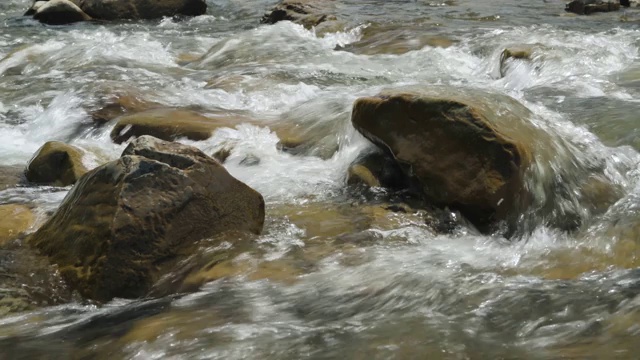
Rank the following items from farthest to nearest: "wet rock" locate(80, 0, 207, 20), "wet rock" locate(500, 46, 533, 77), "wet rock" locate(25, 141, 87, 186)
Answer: "wet rock" locate(80, 0, 207, 20)
"wet rock" locate(500, 46, 533, 77)
"wet rock" locate(25, 141, 87, 186)

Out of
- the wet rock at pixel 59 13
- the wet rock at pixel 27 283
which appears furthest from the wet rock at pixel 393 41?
the wet rock at pixel 27 283

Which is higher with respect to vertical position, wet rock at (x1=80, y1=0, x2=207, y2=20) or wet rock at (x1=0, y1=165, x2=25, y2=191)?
wet rock at (x1=80, y1=0, x2=207, y2=20)

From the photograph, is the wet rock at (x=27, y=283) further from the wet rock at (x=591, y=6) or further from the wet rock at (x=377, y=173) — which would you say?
the wet rock at (x=591, y=6)

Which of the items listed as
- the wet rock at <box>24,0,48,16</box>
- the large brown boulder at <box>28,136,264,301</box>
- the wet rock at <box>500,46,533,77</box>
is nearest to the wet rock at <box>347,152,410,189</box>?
the large brown boulder at <box>28,136,264,301</box>

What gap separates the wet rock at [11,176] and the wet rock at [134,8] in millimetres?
8848

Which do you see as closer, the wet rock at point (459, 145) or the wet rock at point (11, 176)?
the wet rock at point (459, 145)

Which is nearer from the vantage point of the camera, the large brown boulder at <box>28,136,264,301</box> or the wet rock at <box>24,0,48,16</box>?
the large brown boulder at <box>28,136,264,301</box>

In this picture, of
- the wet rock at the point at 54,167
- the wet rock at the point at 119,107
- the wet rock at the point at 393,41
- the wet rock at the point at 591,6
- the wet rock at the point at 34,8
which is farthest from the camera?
the wet rock at the point at 34,8

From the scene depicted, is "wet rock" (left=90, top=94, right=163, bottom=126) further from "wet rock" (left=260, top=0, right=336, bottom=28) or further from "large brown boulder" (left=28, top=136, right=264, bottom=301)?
"wet rock" (left=260, top=0, right=336, bottom=28)

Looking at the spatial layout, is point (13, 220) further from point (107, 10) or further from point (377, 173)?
point (107, 10)

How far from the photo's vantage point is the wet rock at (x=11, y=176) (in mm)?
5355

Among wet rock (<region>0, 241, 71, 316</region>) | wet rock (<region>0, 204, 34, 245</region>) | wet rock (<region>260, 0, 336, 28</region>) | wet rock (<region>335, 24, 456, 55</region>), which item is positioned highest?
wet rock (<region>260, 0, 336, 28</region>)

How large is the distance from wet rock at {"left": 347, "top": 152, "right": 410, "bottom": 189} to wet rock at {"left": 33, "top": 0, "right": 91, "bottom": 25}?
33.9ft

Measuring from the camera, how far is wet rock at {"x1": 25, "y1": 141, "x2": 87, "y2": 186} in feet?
17.5
